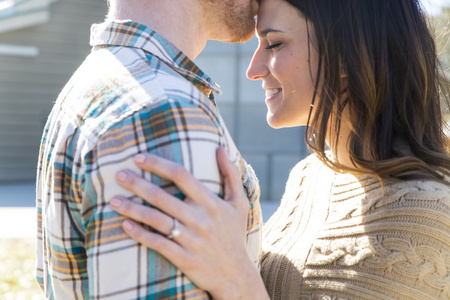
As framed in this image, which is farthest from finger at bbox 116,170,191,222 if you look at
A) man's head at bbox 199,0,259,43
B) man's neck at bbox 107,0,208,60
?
man's head at bbox 199,0,259,43

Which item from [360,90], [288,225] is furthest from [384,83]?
[288,225]

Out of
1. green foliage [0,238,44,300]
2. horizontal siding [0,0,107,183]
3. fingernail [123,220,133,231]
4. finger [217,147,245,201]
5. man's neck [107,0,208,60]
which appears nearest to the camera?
fingernail [123,220,133,231]

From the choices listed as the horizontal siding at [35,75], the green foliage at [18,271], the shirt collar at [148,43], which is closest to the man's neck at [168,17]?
the shirt collar at [148,43]

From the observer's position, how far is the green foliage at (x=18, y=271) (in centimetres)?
549

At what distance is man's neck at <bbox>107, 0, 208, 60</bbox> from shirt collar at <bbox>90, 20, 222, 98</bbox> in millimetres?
60

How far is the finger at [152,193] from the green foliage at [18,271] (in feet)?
14.9

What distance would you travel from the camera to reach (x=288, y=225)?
8.11ft

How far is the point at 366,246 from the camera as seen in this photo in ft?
6.59

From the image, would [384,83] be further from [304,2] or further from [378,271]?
[378,271]

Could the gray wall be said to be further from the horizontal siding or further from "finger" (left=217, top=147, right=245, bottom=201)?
"finger" (left=217, top=147, right=245, bottom=201)

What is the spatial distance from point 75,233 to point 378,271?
1.08 m

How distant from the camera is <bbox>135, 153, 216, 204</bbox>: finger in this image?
128cm

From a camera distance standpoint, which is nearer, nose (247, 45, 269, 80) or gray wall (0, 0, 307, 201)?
nose (247, 45, 269, 80)

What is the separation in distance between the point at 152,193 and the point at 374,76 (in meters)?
1.24
